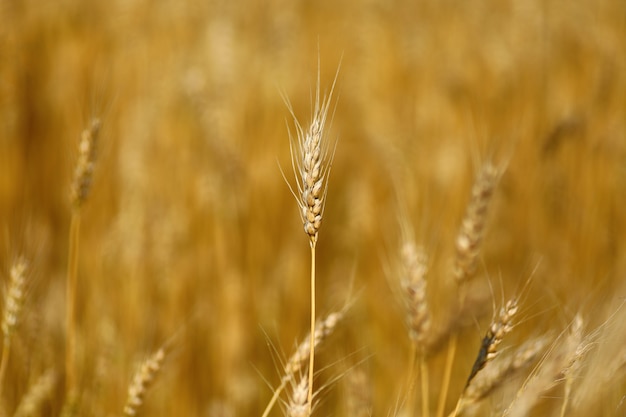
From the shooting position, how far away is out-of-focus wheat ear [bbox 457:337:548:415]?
2.50 feet

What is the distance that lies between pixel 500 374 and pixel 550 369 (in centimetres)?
13

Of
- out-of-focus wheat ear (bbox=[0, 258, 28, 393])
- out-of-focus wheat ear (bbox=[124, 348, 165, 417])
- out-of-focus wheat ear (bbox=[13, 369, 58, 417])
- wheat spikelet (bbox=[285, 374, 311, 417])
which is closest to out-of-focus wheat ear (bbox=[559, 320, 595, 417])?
wheat spikelet (bbox=[285, 374, 311, 417])

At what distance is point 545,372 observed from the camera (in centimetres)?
65

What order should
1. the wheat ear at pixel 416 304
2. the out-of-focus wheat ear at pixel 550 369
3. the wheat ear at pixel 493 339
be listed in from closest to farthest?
the out-of-focus wheat ear at pixel 550 369
the wheat ear at pixel 493 339
the wheat ear at pixel 416 304

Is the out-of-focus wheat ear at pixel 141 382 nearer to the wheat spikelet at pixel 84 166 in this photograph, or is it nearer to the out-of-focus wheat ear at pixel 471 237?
the wheat spikelet at pixel 84 166

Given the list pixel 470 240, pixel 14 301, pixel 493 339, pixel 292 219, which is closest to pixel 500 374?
pixel 493 339

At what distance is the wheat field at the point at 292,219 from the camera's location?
908 mm

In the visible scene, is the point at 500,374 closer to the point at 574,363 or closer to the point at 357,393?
the point at 574,363

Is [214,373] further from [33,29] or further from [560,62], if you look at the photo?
[560,62]

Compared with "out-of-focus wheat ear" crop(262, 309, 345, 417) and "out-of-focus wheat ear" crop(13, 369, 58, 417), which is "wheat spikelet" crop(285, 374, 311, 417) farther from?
"out-of-focus wheat ear" crop(13, 369, 58, 417)

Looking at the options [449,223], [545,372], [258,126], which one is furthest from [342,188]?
[545,372]

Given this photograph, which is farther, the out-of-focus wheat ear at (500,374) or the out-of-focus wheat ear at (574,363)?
the out-of-focus wheat ear at (500,374)

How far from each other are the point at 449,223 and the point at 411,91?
128 centimetres

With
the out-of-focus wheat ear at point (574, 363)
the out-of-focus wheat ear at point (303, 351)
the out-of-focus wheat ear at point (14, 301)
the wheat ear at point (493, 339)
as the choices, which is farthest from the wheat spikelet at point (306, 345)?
the out-of-focus wheat ear at point (14, 301)
